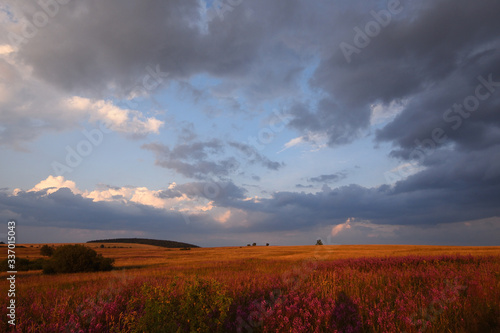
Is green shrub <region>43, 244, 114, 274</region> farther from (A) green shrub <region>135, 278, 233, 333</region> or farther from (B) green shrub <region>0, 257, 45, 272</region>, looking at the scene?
(A) green shrub <region>135, 278, 233, 333</region>

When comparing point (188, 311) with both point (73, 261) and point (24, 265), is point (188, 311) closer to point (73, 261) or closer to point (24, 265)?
point (73, 261)

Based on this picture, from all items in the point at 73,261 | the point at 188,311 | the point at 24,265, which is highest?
the point at 188,311

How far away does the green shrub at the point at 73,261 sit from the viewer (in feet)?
58.2

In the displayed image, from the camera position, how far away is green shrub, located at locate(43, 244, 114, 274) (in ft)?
58.2

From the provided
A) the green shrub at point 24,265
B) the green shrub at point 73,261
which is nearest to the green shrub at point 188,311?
the green shrub at point 73,261

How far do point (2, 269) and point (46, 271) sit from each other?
7.04 meters

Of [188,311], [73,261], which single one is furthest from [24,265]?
[188,311]

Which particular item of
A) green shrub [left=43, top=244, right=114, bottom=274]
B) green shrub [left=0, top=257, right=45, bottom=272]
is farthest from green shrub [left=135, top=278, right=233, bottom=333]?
green shrub [left=0, top=257, right=45, bottom=272]

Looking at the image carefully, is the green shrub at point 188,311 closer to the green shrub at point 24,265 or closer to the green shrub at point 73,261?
the green shrub at point 73,261

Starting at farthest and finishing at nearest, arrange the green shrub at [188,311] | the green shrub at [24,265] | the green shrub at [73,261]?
the green shrub at [24,265]
the green shrub at [73,261]
the green shrub at [188,311]

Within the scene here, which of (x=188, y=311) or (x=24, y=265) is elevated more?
(x=188, y=311)

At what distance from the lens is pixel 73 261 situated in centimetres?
1800

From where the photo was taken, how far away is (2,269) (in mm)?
21281

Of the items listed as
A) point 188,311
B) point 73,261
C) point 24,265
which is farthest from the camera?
point 24,265
